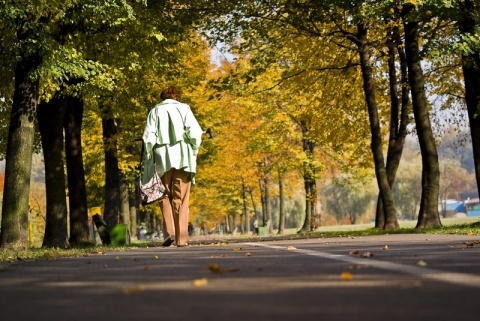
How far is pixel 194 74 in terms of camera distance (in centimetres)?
3002

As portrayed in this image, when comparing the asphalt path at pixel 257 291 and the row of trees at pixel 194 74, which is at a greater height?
the row of trees at pixel 194 74

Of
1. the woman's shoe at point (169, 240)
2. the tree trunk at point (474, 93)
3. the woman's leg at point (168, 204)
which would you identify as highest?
the tree trunk at point (474, 93)

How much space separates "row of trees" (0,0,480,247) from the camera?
54.2ft

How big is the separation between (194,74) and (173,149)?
16.8 m

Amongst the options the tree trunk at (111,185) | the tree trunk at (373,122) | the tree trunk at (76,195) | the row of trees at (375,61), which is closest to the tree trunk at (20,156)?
the tree trunk at (76,195)

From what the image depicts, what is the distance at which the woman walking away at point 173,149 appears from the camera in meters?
13.4

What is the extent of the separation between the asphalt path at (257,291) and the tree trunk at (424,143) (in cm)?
1279

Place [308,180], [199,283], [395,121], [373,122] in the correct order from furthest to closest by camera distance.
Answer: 1. [308,180]
2. [395,121]
3. [373,122]
4. [199,283]

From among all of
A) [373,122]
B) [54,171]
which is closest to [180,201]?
[54,171]

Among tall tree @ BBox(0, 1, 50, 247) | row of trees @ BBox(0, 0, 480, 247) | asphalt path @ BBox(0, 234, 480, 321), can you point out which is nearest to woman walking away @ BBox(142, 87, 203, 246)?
row of trees @ BBox(0, 0, 480, 247)

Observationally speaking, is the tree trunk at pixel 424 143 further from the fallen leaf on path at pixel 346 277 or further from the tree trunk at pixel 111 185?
the fallen leaf on path at pixel 346 277

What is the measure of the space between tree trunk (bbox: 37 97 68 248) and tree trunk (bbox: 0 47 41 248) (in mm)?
3115

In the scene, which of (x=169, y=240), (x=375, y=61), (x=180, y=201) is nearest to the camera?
(x=180, y=201)

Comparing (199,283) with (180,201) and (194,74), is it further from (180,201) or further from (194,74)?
(194,74)
